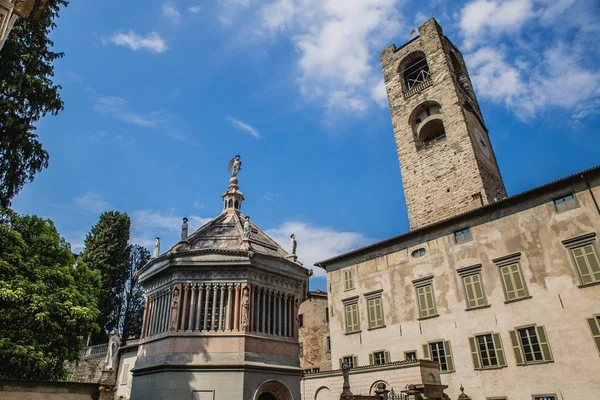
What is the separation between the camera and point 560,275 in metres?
20.2

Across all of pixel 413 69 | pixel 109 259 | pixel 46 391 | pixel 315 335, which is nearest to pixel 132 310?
pixel 109 259

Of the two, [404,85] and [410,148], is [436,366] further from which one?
[404,85]

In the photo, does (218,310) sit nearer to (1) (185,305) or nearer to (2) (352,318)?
(1) (185,305)

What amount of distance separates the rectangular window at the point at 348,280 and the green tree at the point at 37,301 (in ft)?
55.0

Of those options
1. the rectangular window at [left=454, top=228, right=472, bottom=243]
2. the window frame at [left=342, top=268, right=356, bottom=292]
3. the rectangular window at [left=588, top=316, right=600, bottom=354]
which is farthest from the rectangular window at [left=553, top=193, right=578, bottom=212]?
the window frame at [left=342, top=268, right=356, bottom=292]

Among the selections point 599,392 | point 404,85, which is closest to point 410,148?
point 404,85

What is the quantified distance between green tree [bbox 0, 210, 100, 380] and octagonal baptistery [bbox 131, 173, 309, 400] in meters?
3.55

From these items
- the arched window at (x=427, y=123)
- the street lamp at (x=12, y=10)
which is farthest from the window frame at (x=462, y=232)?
the street lamp at (x=12, y=10)

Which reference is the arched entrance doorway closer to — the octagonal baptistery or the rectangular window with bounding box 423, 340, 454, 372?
the octagonal baptistery

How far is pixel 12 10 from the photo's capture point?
7.41m

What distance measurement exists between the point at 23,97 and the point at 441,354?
88.4ft

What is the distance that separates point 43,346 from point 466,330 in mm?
21619

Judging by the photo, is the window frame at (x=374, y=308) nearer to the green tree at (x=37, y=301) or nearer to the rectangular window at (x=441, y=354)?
the rectangular window at (x=441, y=354)

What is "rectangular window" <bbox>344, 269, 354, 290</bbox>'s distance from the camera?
28955 mm
